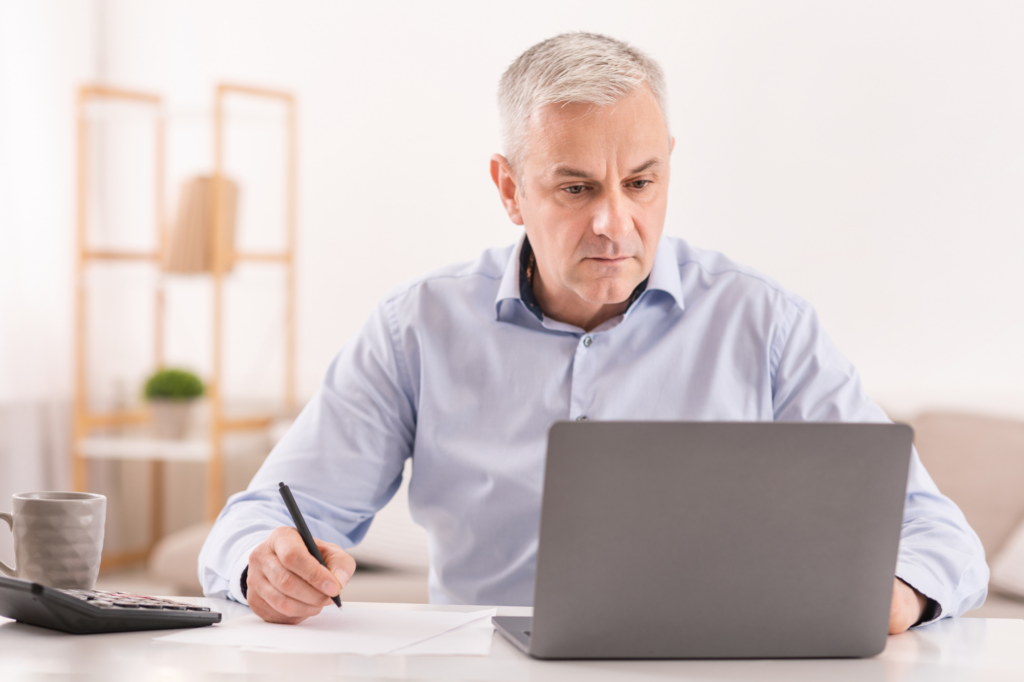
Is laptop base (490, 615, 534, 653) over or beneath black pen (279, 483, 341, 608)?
beneath

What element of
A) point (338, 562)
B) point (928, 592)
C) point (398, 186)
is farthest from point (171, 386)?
point (928, 592)

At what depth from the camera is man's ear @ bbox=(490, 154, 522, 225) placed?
4.49 ft

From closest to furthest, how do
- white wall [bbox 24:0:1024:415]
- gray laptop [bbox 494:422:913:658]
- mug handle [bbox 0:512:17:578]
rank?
gray laptop [bbox 494:422:913:658] → mug handle [bbox 0:512:17:578] → white wall [bbox 24:0:1024:415]

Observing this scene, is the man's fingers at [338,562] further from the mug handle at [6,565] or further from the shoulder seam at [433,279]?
the shoulder seam at [433,279]

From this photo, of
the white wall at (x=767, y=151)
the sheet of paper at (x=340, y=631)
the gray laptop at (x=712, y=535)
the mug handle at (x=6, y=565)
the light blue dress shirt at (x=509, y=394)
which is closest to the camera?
the gray laptop at (x=712, y=535)

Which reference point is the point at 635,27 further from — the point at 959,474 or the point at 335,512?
the point at 335,512

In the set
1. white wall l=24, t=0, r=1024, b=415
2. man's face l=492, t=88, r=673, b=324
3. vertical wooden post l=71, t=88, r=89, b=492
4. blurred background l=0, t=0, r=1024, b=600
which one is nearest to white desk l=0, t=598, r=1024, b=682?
man's face l=492, t=88, r=673, b=324

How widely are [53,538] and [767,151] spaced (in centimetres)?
219

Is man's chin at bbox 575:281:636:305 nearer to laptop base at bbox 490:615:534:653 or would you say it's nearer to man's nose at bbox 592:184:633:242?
man's nose at bbox 592:184:633:242

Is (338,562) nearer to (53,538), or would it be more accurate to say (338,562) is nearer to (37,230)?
(53,538)

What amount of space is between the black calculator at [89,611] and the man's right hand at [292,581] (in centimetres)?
5

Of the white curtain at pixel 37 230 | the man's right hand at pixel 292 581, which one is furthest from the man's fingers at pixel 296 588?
the white curtain at pixel 37 230

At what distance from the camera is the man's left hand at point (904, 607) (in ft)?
2.94

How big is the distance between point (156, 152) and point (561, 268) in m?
2.61
